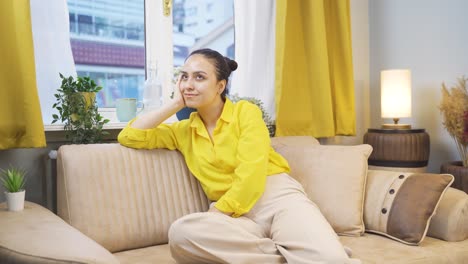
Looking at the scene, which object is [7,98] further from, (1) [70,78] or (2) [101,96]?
(2) [101,96]

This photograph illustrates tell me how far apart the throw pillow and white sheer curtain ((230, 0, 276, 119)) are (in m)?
1.01

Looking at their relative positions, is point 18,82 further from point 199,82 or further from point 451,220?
point 451,220

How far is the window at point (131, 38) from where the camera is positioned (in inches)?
93.9

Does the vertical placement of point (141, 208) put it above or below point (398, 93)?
below

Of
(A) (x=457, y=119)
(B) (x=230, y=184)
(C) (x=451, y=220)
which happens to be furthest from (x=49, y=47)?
(A) (x=457, y=119)

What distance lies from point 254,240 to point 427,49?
203 cm

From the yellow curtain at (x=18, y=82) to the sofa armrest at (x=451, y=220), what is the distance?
163cm

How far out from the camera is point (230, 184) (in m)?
1.86

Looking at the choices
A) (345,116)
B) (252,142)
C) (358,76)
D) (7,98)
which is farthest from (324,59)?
(7,98)

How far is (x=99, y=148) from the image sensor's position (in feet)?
6.14

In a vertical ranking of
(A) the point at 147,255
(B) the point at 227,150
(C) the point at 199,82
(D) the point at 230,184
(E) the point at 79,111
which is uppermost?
(C) the point at 199,82

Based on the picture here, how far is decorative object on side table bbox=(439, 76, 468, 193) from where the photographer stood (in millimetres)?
2535

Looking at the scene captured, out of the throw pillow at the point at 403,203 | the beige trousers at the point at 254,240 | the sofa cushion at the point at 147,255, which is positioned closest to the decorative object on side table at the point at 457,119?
the throw pillow at the point at 403,203

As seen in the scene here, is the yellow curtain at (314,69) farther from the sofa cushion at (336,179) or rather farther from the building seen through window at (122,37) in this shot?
the sofa cushion at (336,179)
